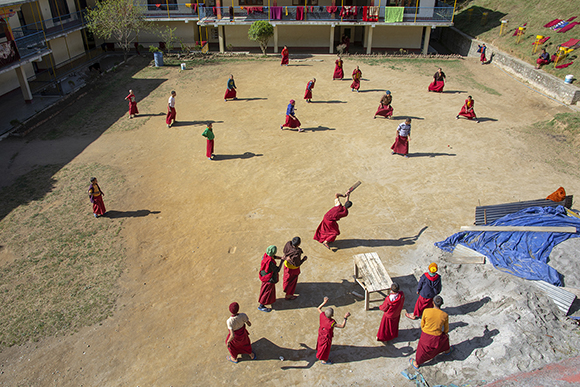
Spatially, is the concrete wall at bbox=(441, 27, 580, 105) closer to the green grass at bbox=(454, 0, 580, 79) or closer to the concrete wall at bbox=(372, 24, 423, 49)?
the green grass at bbox=(454, 0, 580, 79)

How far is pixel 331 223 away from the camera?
9.38m

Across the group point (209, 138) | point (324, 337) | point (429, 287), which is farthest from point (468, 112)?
point (324, 337)

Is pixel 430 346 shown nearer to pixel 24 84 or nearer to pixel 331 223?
pixel 331 223

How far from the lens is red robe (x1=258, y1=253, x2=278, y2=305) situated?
762cm

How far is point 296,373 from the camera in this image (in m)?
6.66

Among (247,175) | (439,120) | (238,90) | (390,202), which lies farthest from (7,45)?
(439,120)

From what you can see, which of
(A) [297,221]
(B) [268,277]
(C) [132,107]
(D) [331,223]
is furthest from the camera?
(C) [132,107]

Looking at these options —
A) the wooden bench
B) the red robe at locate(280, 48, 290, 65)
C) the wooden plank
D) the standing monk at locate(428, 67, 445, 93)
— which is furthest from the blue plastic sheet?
the red robe at locate(280, 48, 290, 65)

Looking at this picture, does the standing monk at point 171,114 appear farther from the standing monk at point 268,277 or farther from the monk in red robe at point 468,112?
the monk in red robe at point 468,112

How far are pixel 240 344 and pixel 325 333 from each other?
1.45 meters

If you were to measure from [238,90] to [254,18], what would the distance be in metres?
8.88

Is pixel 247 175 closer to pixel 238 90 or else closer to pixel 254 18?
pixel 238 90

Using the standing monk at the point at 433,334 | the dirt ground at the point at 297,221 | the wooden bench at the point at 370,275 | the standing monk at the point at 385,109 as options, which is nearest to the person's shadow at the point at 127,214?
the dirt ground at the point at 297,221

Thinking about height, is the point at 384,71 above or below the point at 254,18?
below
